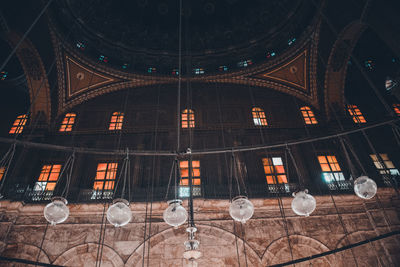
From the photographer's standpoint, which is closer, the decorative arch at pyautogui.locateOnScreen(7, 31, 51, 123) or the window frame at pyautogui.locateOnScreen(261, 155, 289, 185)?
the window frame at pyautogui.locateOnScreen(261, 155, 289, 185)

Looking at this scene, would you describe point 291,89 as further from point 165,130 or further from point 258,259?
point 258,259

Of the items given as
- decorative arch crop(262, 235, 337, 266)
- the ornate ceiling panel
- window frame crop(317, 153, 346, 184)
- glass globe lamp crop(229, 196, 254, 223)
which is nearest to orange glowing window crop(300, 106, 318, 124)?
the ornate ceiling panel

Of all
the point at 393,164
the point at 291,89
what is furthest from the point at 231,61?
the point at 393,164

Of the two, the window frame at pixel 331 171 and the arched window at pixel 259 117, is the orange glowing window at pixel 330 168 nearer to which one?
the window frame at pixel 331 171

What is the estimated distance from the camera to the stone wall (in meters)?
7.29

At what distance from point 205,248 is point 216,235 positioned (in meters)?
0.52

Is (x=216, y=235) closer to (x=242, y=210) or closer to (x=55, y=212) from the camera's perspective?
(x=242, y=210)

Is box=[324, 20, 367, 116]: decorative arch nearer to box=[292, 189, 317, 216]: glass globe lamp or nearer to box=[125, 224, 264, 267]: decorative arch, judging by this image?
box=[125, 224, 264, 267]: decorative arch

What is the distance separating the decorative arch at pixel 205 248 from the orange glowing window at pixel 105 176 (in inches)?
101

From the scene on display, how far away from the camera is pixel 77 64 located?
10.5 meters

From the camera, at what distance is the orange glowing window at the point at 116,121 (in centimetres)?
1038

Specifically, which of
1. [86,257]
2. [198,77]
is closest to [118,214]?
[86,257]

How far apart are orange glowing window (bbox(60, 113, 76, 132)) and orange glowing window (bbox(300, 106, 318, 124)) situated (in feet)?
33.3

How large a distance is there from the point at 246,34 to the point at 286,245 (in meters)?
9.66
